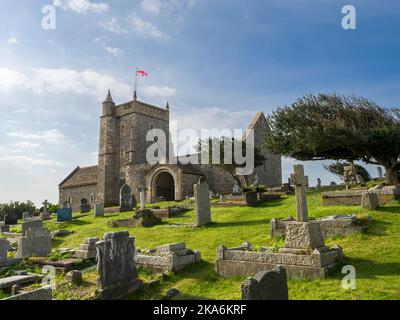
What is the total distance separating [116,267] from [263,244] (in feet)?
→ 15.5

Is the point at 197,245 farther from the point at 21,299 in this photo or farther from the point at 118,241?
the point at 21,299

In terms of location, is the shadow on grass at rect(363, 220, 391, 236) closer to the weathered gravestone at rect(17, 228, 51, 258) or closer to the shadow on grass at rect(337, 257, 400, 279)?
the shadow on grass at rect(337, 257, 400, 279)

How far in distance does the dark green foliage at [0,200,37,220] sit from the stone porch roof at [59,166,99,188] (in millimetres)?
4572

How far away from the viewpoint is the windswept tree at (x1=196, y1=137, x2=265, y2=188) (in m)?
27.7

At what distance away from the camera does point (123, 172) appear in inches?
1574

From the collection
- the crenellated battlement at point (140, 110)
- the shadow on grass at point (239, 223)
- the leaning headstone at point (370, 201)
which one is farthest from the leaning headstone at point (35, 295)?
the crenellated battlement at point (140, 110)

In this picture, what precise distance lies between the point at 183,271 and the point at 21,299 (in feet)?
13.8

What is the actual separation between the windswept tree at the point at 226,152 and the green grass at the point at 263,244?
11129 mm

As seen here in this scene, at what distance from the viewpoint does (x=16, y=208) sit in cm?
4081

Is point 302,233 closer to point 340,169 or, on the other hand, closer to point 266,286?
point 266,286

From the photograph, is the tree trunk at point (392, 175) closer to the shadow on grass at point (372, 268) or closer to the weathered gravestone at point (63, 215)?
the shadow on grass at point (372, 268)

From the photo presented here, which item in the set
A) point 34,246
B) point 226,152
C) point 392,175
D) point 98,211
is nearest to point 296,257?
point 34,246

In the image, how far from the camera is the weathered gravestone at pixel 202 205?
577 inches
